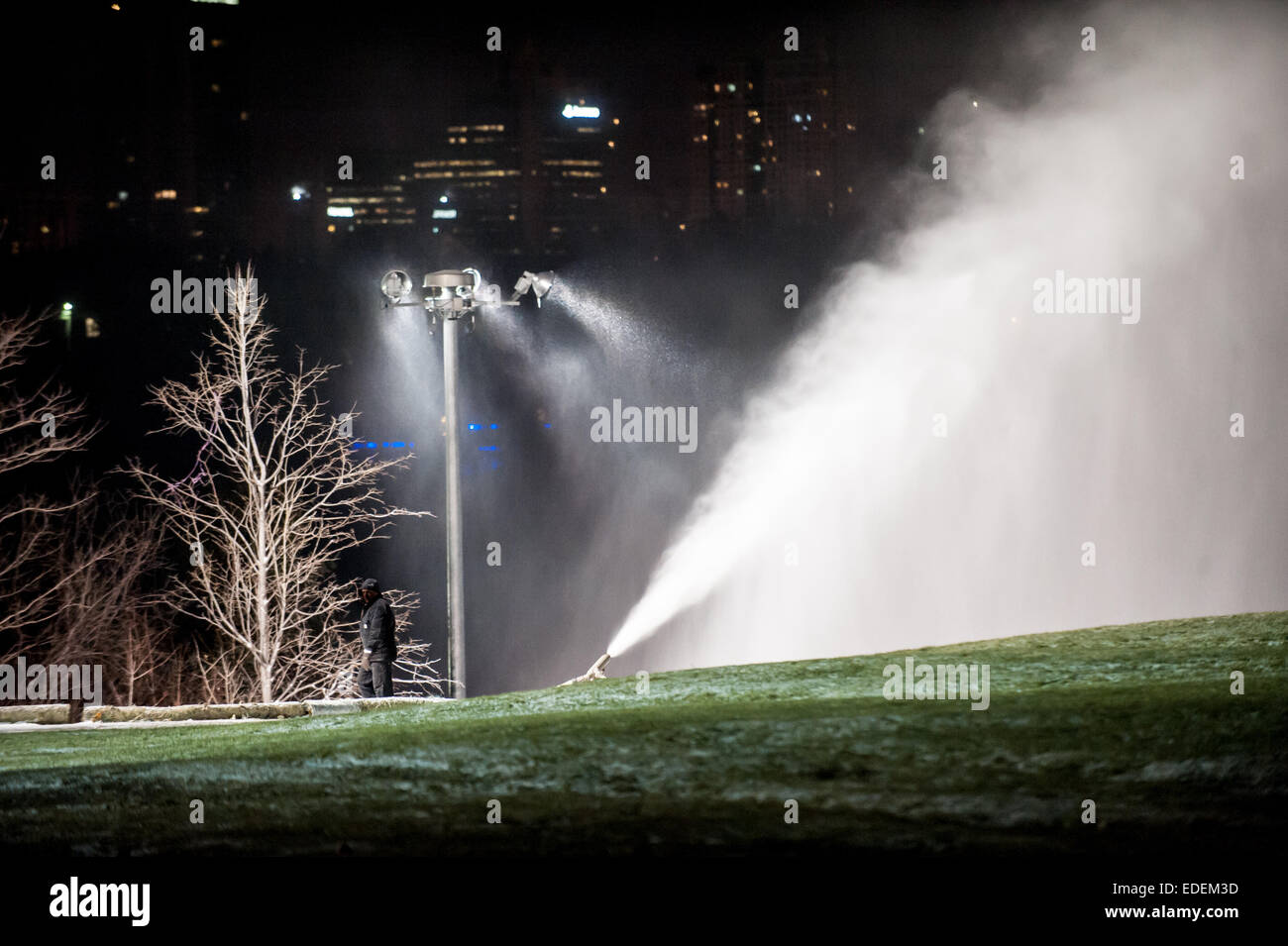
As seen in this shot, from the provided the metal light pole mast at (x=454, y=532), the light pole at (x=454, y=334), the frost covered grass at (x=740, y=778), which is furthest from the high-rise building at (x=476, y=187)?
the frost covered grass at (x=740, y=778)

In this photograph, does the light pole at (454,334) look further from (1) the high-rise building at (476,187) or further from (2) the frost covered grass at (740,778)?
(1) the high-rise building at (476,187)

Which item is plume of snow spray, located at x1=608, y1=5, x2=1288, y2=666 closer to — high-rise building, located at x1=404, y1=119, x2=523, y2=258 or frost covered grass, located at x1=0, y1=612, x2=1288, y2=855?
frost covered grass, located at x1=0, y1=612, x2=1288, y2=855

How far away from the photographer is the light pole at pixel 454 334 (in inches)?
630

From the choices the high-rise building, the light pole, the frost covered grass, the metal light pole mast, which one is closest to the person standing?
the light pole

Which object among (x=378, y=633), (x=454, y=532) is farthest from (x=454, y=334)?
(x=378, y=633)

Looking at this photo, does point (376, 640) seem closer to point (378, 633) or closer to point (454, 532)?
point (378, 633)

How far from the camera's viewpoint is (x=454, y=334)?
1658cm

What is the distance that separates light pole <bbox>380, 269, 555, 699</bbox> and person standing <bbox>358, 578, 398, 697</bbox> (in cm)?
93

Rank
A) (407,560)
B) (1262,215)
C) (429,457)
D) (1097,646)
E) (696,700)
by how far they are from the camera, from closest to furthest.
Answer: (696,700) < (1097,646) < (1262,215) < (407,560) < (429,457)

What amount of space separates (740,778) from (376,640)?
8698 mm

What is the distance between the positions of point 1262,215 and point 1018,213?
5095 mm
